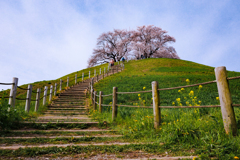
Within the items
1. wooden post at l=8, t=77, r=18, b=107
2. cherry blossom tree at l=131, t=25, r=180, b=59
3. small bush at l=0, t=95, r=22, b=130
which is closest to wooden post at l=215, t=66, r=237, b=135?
small bush at l=0, t=95, r=22, b=130

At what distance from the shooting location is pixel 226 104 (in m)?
3.08

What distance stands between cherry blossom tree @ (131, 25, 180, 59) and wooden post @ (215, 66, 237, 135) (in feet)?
151

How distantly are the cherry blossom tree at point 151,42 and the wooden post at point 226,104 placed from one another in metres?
46.1

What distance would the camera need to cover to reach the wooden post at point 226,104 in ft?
9.82

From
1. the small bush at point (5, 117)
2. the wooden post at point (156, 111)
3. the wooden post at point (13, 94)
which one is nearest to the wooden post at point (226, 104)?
the wooden post at point (156, 111)

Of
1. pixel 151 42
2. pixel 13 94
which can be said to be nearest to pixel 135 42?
pixel 151 42

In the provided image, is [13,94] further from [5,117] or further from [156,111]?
[156,111]

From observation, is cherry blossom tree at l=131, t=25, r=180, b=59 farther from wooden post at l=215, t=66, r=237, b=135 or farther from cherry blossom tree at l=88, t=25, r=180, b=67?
wooden post at l=215, t=66, r=237, b=135

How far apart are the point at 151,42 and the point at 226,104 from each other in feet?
160

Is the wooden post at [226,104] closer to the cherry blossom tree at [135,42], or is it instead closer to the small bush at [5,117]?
the small bush at [5,117]

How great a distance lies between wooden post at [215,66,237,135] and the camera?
2.99 m

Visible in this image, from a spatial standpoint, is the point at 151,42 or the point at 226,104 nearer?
the point at 226,104

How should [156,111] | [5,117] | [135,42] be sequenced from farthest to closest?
[135,42] → [5,117] → [156,111]

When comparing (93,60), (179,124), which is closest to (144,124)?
(179,124)
